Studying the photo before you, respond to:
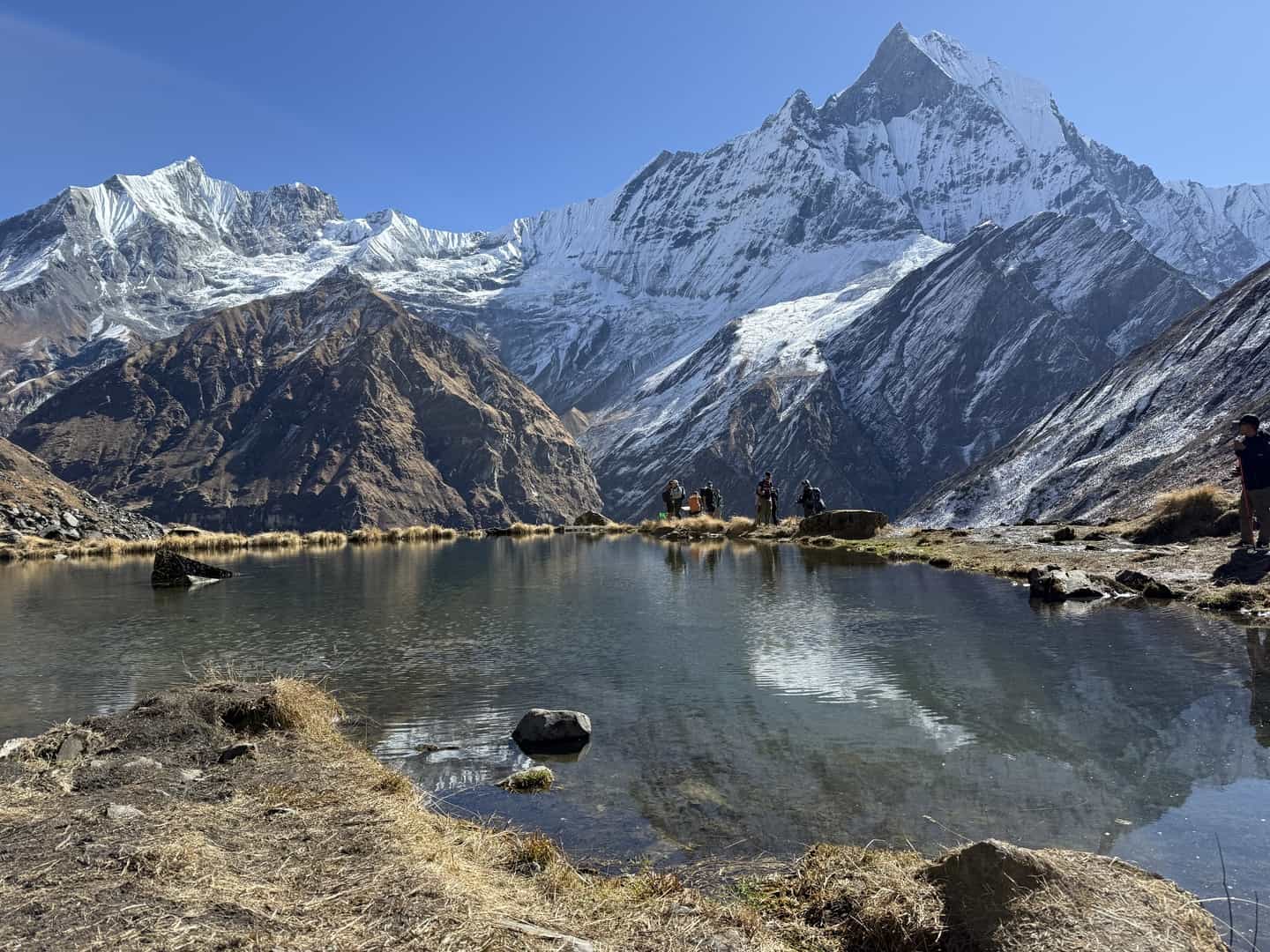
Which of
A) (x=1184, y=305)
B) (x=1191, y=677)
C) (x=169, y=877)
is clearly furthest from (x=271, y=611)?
(x=1184, y=305)

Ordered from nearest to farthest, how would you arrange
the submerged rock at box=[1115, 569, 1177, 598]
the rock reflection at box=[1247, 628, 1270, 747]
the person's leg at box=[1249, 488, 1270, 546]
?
1. the rock reflection at box=[1247, 628, 1270, 747]
2. the submerged rock at box=[1115, 569, 1177, 598]
3. the person's leg at box=[1249, 488, 1270, 546]

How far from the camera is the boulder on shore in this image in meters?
19.2

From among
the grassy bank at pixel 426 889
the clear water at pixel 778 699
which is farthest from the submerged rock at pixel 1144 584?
the grassy bank at pixel 426 889

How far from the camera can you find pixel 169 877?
534cm

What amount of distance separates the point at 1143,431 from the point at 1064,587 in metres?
37.3

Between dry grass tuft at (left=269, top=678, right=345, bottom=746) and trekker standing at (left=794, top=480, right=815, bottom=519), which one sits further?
trekker standing at (left=794, top=480, right=815, bottom=519)

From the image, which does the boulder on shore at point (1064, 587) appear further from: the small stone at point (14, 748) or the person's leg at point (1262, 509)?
the small stone at point (14, 748)

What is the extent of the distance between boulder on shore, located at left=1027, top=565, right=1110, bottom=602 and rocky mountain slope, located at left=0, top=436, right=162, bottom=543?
56.0 m

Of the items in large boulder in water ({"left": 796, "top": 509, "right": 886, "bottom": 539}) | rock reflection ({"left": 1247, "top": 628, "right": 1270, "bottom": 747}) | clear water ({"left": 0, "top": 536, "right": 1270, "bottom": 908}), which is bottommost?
clear water ({"left": 0, "top": 536, "right": 1270, "bottom": 908})

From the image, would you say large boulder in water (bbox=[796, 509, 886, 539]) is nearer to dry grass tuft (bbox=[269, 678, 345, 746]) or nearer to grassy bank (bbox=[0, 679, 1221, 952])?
dry grass tuft (bbox=[269, 678, 345, 746])

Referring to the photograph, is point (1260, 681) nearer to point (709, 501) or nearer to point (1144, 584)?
point (1144, 584)

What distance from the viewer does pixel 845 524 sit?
42375mm

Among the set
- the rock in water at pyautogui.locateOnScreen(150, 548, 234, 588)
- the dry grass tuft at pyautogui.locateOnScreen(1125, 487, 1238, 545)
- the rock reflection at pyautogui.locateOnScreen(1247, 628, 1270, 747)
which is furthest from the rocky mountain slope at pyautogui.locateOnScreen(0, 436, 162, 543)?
the rock reflection at pyautogui.locateOnScreen(1247, 628, 1270, 747)

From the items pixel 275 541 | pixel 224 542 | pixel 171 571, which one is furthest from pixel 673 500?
pixel 171 571
